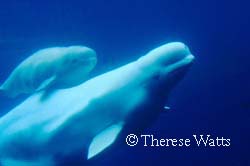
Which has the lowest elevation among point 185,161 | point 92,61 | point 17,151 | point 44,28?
point 17,151

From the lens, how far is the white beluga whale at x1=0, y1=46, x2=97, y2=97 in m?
7.32

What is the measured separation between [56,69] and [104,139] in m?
1.54

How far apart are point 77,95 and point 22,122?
105 cm

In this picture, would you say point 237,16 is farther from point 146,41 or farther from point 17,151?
point 17,151

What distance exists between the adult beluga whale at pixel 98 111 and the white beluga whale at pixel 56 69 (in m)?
0.25

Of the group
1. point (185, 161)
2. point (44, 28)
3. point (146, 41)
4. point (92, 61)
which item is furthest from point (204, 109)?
point (92, 61)

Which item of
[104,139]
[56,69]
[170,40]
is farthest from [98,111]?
[170,40]

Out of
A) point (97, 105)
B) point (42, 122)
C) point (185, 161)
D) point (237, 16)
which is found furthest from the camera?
point (237, 16)

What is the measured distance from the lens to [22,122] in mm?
7484

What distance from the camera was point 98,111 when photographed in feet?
22.1

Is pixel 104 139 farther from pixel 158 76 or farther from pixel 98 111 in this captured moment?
pixel 158 76

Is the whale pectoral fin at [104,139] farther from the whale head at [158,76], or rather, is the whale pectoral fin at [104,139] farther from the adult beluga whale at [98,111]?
the whale head at [158,76]

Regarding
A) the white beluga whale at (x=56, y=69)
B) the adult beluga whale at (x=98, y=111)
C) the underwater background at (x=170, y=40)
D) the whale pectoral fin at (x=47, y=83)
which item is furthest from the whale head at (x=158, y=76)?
the underwater background at (x=170, y=40)

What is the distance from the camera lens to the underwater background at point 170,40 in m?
12.6
